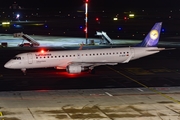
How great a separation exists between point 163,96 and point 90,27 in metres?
97.7

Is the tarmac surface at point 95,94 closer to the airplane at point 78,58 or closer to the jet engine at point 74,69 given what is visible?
the jet engine at point 74,69

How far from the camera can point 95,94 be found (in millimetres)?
41938

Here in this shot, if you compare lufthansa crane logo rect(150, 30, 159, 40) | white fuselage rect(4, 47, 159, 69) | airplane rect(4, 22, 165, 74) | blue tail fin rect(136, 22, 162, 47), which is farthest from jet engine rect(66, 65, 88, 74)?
lufthansa crane logo rect(150, 30, 159, 40)

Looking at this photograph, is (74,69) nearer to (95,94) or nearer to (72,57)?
(72,57)

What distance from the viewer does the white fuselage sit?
171 ft

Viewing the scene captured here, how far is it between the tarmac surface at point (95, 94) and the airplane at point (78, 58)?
4.67ft

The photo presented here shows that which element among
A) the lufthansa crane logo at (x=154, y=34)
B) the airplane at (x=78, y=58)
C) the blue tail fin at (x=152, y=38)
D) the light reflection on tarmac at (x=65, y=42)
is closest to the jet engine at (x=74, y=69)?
the airplane at (x=78, y=58)

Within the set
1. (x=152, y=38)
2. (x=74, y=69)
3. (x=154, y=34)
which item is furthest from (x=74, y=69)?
(x=154, y=34)

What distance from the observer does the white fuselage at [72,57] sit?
171ft

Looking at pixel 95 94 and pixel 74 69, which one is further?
pixel 74 69

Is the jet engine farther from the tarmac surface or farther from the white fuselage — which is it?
the white fuselage

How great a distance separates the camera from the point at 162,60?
7006 cm

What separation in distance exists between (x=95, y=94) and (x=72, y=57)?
44.5ft

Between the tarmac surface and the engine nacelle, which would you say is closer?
the tarmac surface
